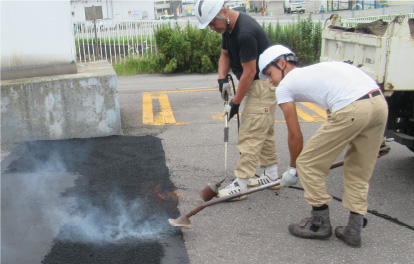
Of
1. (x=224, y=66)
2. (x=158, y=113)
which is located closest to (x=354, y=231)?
(x=224, y=66)

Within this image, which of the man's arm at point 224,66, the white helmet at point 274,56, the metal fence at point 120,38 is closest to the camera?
the white helmet at point 274,56

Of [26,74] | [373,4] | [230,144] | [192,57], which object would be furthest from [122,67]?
[373,4]

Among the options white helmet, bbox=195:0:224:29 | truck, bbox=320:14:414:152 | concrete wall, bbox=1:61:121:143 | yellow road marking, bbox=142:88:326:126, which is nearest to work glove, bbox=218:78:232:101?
white helmet, bbox=195:0:224:29

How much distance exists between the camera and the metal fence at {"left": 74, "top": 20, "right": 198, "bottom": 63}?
12930 mm

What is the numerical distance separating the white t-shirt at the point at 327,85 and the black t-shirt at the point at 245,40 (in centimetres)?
67

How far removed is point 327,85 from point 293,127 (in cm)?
38

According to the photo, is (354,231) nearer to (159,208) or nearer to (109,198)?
(159,208)

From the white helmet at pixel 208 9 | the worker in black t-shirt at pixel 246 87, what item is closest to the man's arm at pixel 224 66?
the worker in black t-shirt at pixel 246 87

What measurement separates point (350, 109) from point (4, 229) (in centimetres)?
279

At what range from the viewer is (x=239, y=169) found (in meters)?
4.04

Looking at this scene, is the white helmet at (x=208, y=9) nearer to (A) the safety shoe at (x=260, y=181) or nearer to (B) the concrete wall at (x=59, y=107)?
(A) the safety shoe at (x=260, y=181)

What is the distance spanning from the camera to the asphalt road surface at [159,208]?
318 cm

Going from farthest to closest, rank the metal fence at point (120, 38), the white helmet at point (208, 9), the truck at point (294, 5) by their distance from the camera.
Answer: the truck at point (294, 5) → the metal fence at point (120, 38) → the white helmet at point (208, 9)

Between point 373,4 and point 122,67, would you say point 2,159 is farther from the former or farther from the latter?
point 373,4
